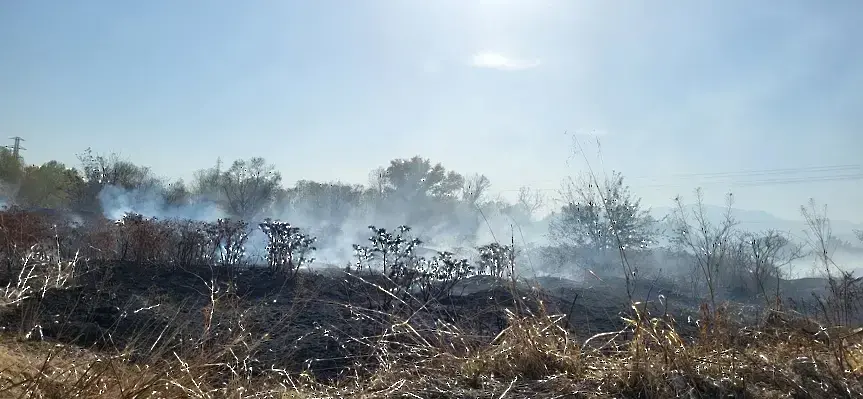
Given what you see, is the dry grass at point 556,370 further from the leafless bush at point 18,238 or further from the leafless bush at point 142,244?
the leafless bush at point 142,244

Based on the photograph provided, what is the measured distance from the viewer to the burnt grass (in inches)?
188

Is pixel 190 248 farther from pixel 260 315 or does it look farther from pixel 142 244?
pixel 260 315

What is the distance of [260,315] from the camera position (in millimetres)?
6523

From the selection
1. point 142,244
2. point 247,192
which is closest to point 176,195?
point 247,192

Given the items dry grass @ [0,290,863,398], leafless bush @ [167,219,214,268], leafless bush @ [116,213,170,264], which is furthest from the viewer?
leafless bush @ [167,219,214,268]

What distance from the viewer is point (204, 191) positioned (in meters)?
41.6

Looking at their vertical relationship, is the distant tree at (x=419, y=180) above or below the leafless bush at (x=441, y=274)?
above

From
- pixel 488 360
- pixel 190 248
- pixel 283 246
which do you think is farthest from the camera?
pixel 283 246

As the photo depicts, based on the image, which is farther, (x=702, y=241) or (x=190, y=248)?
(x=190, y=248)

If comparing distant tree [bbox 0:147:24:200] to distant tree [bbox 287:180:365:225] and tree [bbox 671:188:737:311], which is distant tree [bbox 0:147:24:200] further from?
tree [bbox 671:188:737:311]

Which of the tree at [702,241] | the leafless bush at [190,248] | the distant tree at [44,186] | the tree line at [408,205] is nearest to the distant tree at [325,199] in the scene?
the tree line at [408,205]

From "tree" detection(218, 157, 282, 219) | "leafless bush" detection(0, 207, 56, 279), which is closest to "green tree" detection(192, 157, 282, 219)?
"tree" detection(218, 157, 282, 219)

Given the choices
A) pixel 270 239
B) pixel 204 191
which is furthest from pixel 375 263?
pixel 204 191

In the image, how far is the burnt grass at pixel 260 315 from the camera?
4.77 metres
